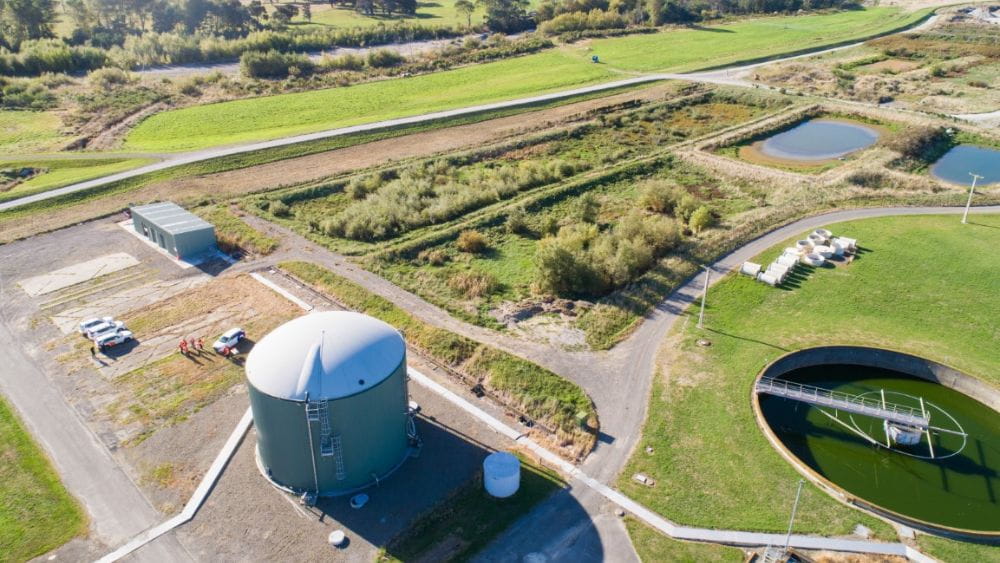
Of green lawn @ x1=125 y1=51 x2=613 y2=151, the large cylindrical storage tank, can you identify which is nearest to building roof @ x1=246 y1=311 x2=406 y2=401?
the large cylindrical storage tank

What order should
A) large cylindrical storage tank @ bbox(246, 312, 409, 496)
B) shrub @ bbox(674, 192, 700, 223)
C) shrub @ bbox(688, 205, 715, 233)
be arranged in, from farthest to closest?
shrub @ bbox(674, 192, 700, 223) → shrub @ bbox(688, 205, 715, 233) → large cylindrical storage tank @ bbox(246, 312, 409, 496)

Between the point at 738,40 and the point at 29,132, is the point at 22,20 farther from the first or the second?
the point at 738,40

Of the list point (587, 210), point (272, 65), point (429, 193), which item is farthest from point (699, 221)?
point (272, 65)

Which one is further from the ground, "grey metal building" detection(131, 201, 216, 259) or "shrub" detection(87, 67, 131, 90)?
"shrub" detection(87, 67, 131, 90)

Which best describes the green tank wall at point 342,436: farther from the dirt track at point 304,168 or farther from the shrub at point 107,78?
the shrub at point 107,78

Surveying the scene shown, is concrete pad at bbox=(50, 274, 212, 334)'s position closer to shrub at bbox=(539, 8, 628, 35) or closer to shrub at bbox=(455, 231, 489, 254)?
shrub at bbox=(455, 231, 489, 254)

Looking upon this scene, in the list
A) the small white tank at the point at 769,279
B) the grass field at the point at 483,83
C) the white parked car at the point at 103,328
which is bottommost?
the white parked car at the point at 103,328

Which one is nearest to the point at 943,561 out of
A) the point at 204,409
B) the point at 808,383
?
the point at 808,383

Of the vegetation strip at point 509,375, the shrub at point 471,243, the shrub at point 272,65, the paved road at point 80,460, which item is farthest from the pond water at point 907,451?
the shrub at point 272,65
